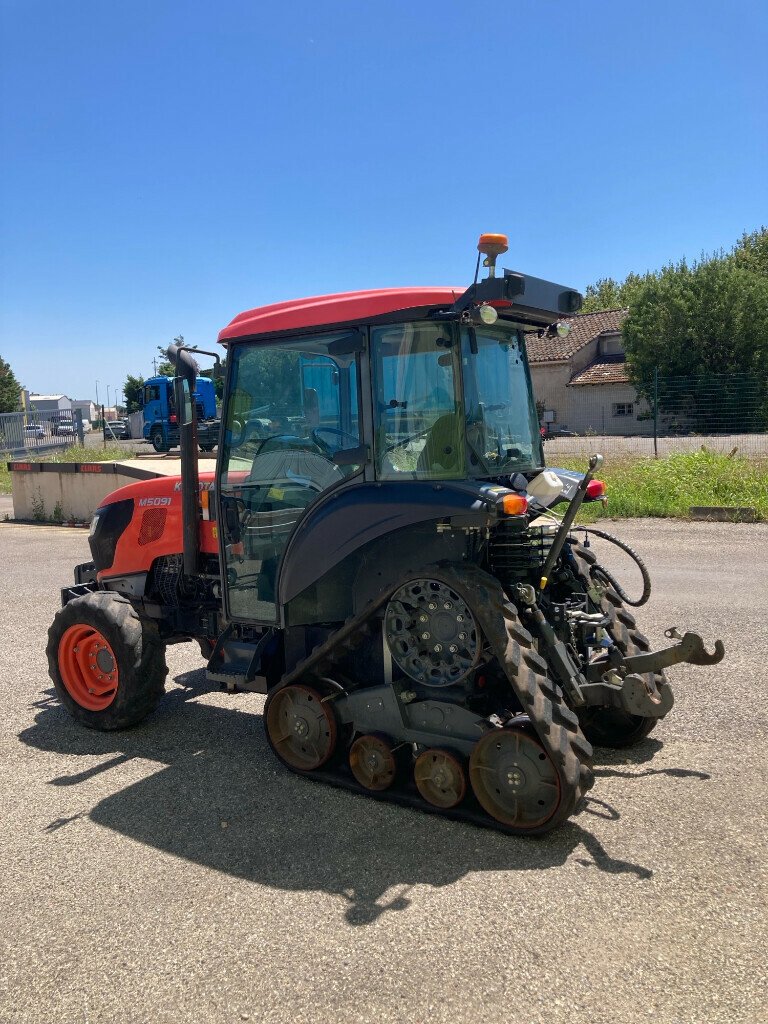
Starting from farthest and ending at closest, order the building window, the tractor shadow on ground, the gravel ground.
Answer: the building window → the tractor shadow on ground → the gravel ground

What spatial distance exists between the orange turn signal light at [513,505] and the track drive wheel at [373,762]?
4.27 ft

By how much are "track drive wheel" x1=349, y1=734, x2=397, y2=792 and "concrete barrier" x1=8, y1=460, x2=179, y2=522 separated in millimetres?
11878

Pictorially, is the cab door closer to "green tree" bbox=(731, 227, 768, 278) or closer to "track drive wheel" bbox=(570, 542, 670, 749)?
"track drive wheel" bbox=(570, 542, 670, 749)

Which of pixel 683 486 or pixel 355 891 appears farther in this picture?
pixel 683 486

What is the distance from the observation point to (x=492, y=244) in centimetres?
381

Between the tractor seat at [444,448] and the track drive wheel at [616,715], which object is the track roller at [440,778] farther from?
the tractor seat at [444,448]

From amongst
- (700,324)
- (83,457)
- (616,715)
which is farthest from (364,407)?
(700,324)

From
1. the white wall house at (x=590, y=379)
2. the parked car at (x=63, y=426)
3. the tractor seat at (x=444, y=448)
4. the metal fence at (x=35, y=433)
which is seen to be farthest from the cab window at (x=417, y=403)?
the white wall house at (x=590, y=379)

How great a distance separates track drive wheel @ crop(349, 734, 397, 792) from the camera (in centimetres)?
403

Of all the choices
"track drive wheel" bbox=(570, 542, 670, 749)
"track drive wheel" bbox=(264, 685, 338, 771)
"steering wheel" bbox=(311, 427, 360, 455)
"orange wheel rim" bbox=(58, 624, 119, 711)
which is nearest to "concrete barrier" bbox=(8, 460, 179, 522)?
"orange wheel rim" bbox=(58, 624, 119, 711)

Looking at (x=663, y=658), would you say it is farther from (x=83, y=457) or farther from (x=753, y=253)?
(x=753, y=253)

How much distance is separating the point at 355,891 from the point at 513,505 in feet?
5.53

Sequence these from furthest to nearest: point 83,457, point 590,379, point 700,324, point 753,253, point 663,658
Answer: point 753,253 → point 590,379 → point 700,324 → point 83,457 → point 663,658

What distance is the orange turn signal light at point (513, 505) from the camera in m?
3.58
